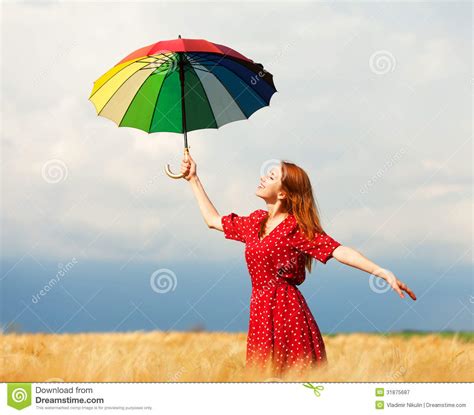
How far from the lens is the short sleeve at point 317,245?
5055 mm

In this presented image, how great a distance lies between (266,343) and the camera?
16.9 ft

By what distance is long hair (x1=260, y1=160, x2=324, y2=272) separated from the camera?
5164 millimetres

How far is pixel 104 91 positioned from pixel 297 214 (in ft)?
6.27

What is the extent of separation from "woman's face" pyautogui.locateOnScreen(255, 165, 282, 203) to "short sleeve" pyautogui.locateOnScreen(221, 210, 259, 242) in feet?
0.74

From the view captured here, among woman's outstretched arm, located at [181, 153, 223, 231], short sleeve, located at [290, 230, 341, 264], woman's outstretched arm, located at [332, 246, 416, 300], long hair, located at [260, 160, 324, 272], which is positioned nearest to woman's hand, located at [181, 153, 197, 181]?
woman's outstretched arm, located at [181, 153, 223, 231]

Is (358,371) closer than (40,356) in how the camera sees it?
Yes

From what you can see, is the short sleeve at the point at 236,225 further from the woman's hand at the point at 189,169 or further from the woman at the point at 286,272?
the woman's hand at the point at 189,169

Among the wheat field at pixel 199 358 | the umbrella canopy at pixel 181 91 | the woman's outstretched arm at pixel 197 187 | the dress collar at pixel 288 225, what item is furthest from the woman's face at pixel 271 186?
the wheat field at pixel 199 358

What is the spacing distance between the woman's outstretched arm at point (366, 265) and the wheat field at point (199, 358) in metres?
0.84

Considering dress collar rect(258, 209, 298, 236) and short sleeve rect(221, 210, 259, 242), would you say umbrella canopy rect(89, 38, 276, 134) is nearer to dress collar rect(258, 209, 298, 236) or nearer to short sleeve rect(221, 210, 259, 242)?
short sleeve rect(221, 210, 259, 242)
